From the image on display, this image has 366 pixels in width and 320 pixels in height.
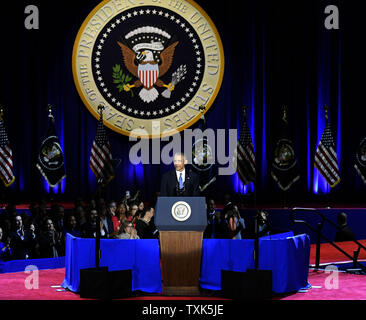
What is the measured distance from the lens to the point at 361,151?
529 inches

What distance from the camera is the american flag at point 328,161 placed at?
12523 millimetres

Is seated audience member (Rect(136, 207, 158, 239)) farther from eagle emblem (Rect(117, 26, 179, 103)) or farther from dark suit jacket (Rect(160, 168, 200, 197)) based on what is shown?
eagle emblem (Rect(117, 26, 179, 103))

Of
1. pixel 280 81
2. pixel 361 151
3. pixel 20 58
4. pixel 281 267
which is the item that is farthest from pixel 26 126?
pixel 281 267

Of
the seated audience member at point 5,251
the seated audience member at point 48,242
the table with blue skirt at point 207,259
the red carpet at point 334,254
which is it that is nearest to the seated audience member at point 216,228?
the red carpet at point 334,254

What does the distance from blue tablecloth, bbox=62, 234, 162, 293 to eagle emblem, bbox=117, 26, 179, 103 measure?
7.78 m

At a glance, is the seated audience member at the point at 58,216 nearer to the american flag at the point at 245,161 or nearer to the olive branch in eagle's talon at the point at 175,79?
the american flag at the point at 245,161

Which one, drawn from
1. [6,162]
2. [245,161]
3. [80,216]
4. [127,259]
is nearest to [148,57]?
[245,161]

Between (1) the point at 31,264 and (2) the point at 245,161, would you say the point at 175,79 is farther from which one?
(1) the point at 31,264

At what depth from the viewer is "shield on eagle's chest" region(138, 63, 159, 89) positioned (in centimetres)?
1373

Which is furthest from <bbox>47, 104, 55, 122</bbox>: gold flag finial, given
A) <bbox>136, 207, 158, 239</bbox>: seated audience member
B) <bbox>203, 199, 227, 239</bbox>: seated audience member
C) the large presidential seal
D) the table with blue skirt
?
the large presidential seal

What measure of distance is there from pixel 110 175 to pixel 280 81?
168 inches

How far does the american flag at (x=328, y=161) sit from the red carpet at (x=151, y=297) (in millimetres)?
5212
